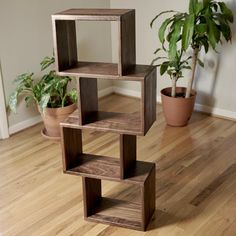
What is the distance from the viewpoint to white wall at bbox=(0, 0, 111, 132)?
10.6ft

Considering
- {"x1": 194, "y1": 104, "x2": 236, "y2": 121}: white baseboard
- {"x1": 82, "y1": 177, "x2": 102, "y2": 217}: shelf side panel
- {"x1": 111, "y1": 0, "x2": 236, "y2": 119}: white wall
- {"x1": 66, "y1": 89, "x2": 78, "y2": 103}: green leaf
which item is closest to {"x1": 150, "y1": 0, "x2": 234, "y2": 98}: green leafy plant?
{"x1": 111, "y1": 0, "x2": 236, "y2": 119}: white wall

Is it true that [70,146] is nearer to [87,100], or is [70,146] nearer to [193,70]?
[87,100]

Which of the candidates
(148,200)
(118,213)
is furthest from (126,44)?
(118,213)

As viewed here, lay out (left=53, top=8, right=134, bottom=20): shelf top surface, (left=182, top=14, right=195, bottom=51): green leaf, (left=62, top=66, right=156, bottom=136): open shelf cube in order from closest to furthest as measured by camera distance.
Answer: (left=53, top=8, right=134, bottom=20): shelf top surface < (left=62, top=66, right=156, bottom=136): open shelf cube < (left=182, top=14, right=195, bottom=51): green leaf

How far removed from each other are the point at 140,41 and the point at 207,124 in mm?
1137

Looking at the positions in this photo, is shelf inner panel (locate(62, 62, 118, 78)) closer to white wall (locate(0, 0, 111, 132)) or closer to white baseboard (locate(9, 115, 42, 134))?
white wall (locate(0, 0, 111, 132))

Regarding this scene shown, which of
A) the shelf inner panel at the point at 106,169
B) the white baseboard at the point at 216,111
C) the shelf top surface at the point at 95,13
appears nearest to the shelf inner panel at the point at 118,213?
the shelf inner panel at the point at 106,169

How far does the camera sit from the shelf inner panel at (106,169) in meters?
2.11

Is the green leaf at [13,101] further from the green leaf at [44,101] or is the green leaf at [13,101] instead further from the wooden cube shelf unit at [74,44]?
the wooden cube shelf unit at [74,44]

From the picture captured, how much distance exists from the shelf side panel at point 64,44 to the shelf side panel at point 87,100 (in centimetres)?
12

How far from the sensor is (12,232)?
7.30ft

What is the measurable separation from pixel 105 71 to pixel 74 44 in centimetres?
26

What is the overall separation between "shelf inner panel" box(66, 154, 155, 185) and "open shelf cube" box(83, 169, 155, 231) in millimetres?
42

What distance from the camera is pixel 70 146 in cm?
218
